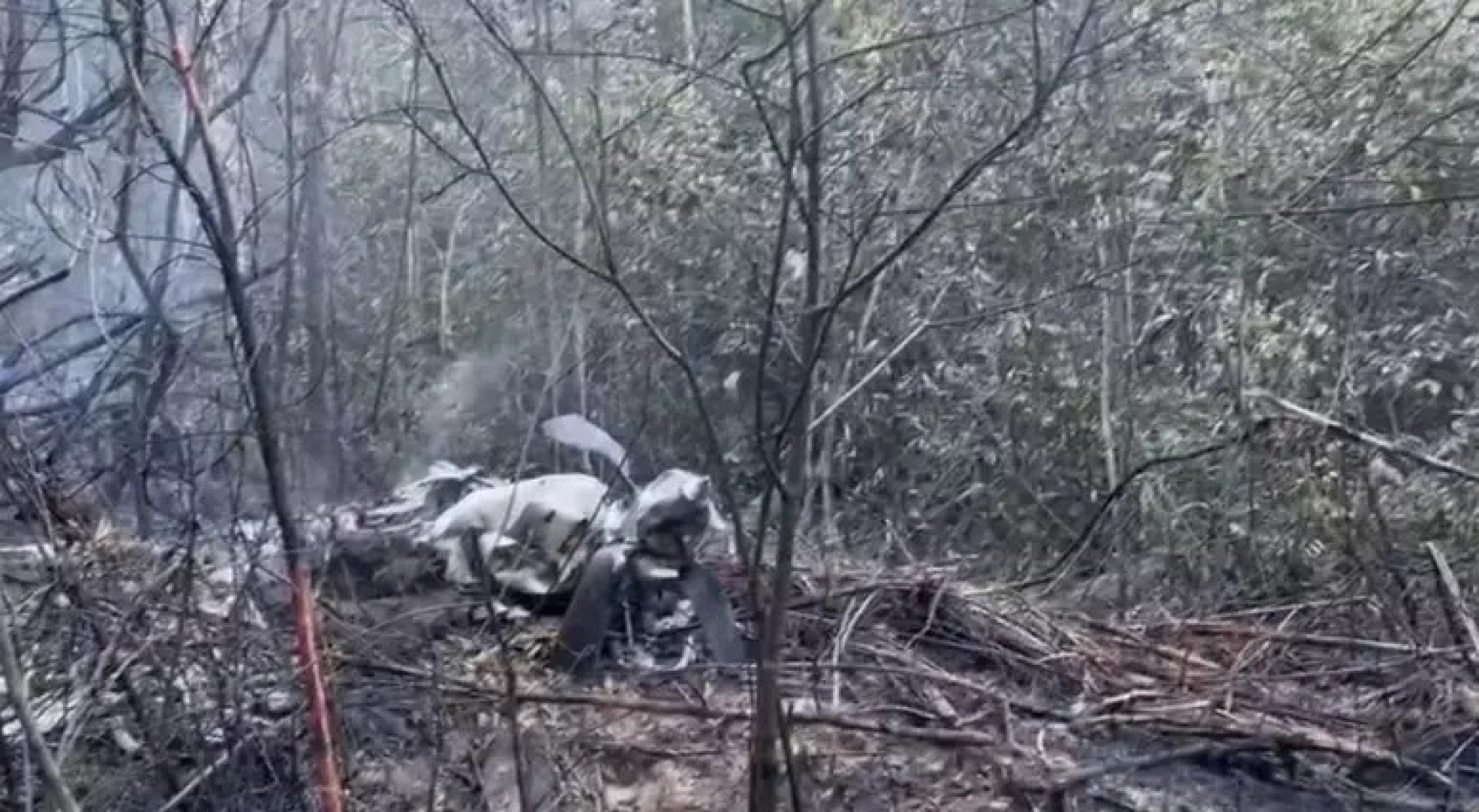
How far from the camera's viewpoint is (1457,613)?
8.82 feet

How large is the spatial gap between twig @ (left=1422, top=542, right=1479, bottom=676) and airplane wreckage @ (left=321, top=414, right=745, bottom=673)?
3.59 feet

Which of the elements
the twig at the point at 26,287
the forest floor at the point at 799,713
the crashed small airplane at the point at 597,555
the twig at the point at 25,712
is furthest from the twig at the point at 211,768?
the twig at the point at 26,287

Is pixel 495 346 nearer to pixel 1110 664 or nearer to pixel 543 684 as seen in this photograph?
pixel 543 684

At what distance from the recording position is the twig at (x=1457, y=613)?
8.51ft

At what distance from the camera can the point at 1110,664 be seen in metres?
2.90

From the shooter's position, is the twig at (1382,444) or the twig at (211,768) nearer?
the twig at (211,768)

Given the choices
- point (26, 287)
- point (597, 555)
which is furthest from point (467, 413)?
point (26, 287)

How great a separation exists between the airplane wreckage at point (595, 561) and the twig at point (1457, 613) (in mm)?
1093

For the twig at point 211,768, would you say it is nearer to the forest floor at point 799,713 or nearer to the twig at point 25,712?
the forest floor at point 799,713

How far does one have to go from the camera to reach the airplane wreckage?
295cm

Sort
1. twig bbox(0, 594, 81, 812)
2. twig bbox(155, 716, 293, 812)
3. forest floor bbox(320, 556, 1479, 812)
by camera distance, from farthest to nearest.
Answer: forest floor bbox(320, 556, 1479, 812) → twig bbox(155, 716, 293, 812) → twig bbox(0, 594, 81, 812)

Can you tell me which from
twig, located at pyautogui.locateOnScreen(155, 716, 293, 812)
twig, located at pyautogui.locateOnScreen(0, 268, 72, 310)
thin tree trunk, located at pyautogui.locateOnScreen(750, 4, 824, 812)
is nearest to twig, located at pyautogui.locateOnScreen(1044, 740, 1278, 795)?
thin tree trunk, located at pyautogui.locateOnScreen(750, 4, 824, 812)

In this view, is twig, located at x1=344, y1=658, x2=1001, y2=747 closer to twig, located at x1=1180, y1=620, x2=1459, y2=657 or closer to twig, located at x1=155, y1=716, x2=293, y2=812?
twig, located at x1=155, y1=716, x2=293, y2=812

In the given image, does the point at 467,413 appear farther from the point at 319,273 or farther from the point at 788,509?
the point at 788,509
